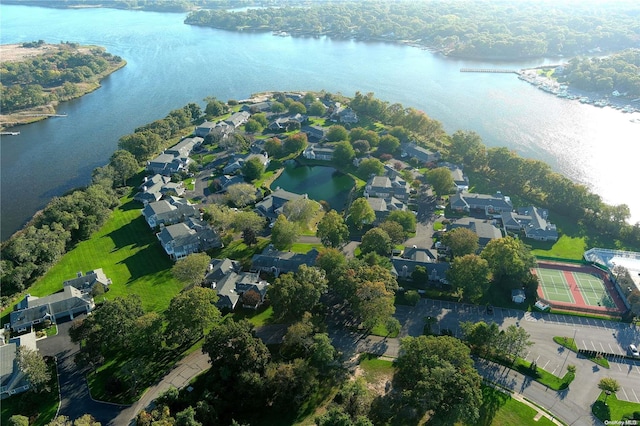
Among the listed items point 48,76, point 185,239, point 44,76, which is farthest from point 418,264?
point 44,76

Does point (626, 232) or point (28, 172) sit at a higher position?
point (626, 232)

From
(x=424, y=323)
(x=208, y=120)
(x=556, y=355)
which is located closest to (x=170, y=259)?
(x=424, y=323)

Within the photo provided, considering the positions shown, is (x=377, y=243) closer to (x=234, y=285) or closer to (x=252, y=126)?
(x=234, y=285)

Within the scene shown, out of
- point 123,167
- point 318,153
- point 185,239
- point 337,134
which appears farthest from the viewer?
point 337,134

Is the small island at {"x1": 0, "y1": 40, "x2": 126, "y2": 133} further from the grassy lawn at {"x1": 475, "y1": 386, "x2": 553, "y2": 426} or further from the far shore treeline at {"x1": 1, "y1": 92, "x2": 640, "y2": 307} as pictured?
the grassy lawn at {"x1": 475, "y1": 386, "x2": 553, "y2": 426}

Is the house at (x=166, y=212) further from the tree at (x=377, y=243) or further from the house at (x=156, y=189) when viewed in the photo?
the tree at (x=377, y=243)

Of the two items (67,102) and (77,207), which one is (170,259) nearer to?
(77,207)
